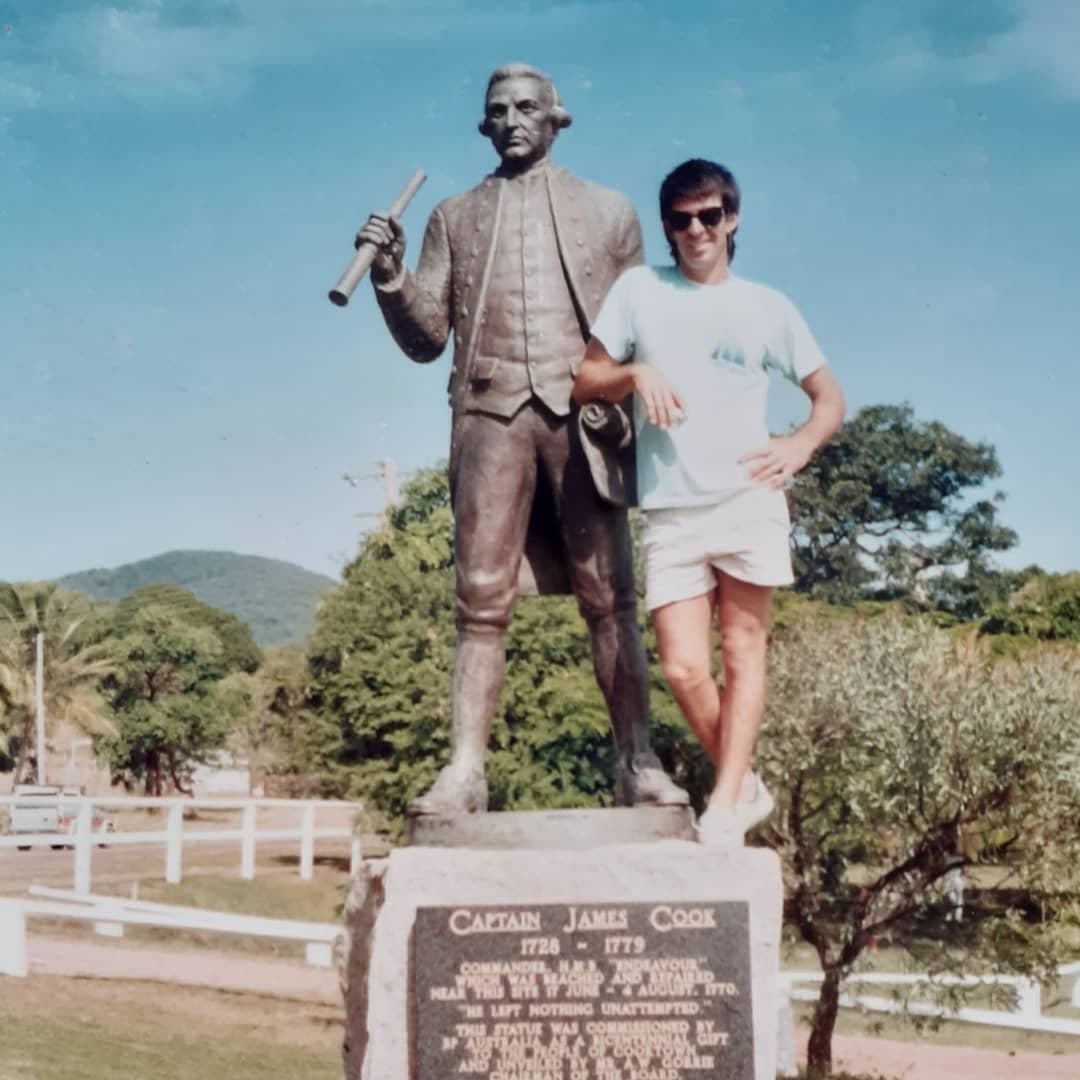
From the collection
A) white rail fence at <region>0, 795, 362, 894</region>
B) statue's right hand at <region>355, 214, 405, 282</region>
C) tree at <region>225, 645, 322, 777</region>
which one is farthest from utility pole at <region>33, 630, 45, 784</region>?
statue's right hand at <region>355, 214, 405, 282</region>

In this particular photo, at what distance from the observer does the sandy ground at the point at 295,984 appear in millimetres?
13000

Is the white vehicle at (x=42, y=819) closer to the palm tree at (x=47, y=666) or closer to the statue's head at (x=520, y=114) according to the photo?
the palm tree at (x=47, y=666)

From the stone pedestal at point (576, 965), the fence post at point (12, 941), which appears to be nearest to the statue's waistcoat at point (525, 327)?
the stone pedestal at point (576, 965)

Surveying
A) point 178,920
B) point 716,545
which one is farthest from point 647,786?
point 178,920

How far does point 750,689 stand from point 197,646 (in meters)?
45.4

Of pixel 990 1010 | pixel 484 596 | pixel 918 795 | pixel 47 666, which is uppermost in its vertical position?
pixel 47 666

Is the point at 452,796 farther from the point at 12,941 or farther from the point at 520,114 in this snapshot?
the point at 12,941

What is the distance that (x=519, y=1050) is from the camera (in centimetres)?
471

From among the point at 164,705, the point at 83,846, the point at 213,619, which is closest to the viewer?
the point at 83,846

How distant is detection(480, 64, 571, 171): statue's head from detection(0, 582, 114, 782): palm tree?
118ft

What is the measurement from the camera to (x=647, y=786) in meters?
5.33

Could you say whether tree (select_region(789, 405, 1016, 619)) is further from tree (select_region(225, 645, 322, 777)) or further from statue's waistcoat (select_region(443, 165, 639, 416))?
statue's waistcoat (select_region(443, 165, 639, 416))

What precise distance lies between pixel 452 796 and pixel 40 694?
3614 centimetres

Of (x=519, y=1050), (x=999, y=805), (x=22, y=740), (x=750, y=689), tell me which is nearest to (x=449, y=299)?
(x=750, y=689)
